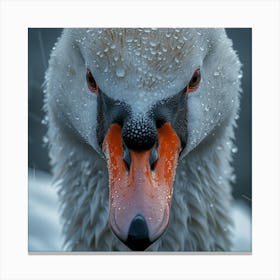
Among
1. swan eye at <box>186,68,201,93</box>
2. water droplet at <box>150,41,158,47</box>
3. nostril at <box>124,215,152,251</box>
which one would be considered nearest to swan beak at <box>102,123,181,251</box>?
nostril at <box>124,215,152,251</box>

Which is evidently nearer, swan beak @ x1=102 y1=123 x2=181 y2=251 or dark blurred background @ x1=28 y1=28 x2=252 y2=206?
swan beak @ x1=102 y1=123 x2=181 y2=251

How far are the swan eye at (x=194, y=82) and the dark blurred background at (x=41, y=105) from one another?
0.29 meters

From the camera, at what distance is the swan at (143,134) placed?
1.84m

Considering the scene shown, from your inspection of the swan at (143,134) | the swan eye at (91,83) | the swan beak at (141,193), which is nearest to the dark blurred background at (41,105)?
the swan at (143,134)

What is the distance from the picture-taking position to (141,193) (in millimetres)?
1812

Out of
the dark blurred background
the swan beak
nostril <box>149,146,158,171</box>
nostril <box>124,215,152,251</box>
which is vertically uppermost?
the dark blurred background

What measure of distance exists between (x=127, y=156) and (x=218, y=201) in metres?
0.60

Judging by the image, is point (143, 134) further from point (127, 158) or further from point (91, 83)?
point (91, 83)

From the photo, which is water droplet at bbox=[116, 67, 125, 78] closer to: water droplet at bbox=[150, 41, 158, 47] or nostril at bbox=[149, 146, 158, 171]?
water droplet at bbox=[150, 41, 158, 47]

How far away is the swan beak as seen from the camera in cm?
181

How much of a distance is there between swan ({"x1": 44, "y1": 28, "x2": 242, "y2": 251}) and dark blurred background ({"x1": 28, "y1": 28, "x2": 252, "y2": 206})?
45 mm

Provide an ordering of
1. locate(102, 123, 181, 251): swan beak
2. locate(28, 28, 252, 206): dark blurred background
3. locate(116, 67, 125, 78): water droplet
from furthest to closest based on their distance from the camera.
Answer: locate(28, 28, 252, 206): dark blurred background → locate(116, 67, 125, 78): water droplet → locate(102, 123, 181, 251): swan beak
